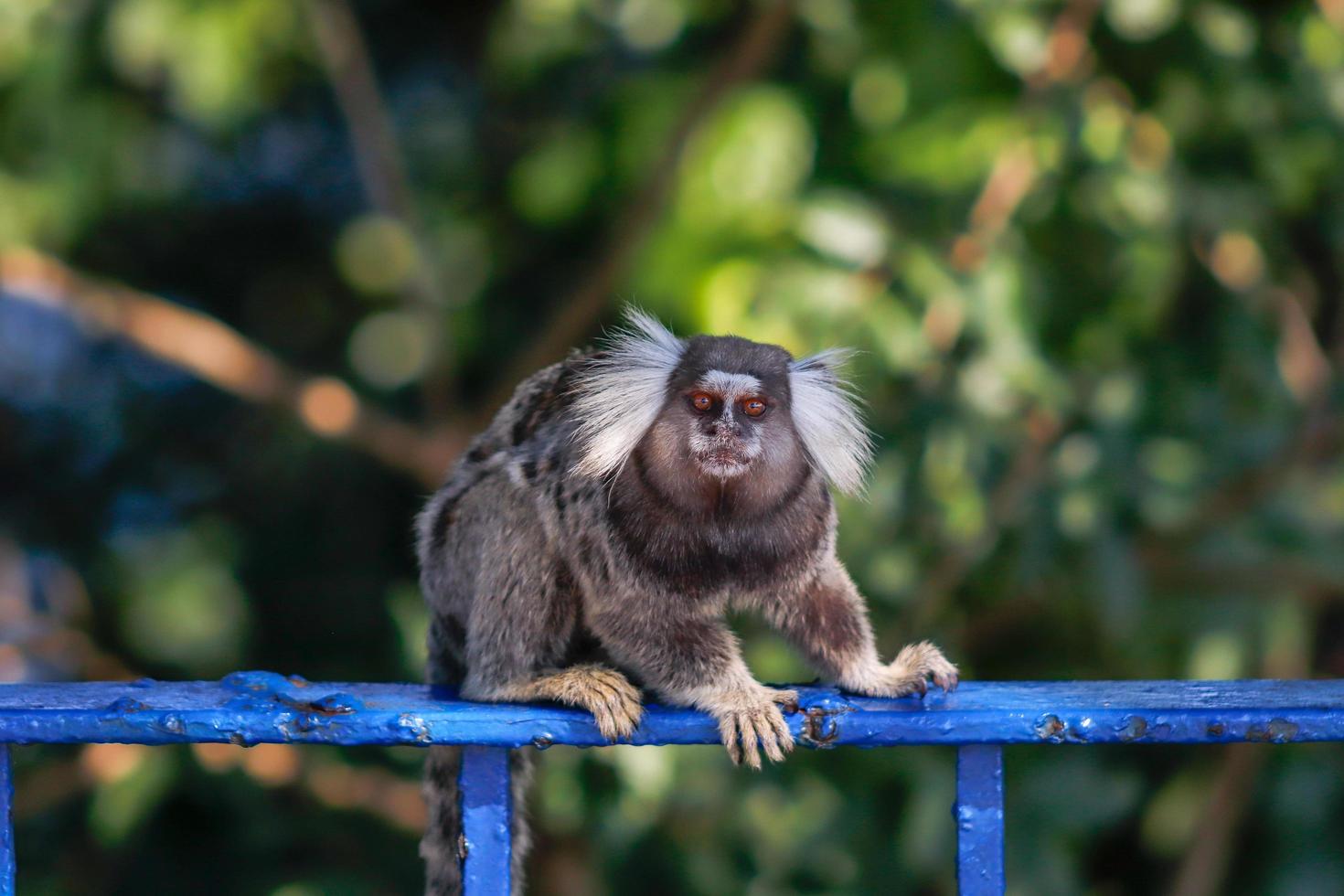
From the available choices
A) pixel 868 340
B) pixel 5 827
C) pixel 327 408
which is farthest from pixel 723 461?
pixel 327 408

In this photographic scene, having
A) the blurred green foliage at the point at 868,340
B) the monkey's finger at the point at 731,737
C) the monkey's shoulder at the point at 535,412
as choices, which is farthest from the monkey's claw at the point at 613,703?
the blurred green foliage at the point at 868,340

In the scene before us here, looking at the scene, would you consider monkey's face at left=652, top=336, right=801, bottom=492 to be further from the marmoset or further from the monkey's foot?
the monkey's foot

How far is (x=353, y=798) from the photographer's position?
4.19 metres

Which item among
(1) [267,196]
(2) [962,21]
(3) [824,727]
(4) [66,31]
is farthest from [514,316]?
(3) [824,727]

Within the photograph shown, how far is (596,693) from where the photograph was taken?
194 centimetres

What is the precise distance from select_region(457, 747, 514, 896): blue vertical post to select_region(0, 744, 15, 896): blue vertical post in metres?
0.51

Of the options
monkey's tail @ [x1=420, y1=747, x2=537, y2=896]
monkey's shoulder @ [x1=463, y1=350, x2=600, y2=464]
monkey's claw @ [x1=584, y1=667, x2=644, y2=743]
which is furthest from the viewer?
monkey's shoulder @ [x1=463, y1=350, x2=600, y2=464]

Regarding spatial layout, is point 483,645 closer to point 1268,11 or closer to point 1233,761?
point 1233,761

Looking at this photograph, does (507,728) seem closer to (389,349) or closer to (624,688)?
(624,688)

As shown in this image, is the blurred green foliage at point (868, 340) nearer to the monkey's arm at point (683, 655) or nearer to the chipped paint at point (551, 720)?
the monkey's arm at point (683, 655)

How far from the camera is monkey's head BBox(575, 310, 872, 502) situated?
2.04m

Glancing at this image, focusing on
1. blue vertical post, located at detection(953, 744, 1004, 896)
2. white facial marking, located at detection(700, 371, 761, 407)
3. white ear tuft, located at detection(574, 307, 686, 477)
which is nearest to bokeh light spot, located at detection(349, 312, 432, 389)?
white ear tuft, located at detection(574, 307, 686, 477)

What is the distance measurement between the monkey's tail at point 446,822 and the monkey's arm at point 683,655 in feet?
0.72

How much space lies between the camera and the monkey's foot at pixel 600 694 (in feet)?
5.92
